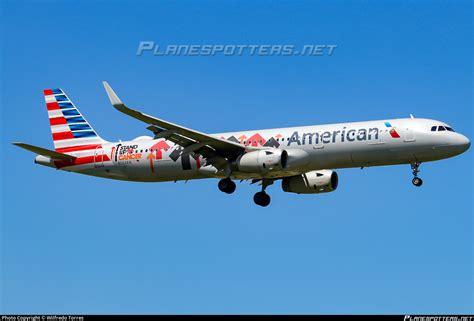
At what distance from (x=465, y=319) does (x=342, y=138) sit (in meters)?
17.3

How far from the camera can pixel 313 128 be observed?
49.9 meters

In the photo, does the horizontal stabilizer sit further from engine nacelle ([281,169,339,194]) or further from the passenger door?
the passenger door

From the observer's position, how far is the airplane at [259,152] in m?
48.0

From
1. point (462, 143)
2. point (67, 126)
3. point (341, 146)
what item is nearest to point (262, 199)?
point (341, 146)

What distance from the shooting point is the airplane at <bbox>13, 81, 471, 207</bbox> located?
48.0m

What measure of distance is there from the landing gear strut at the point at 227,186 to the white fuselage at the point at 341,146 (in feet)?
1.32

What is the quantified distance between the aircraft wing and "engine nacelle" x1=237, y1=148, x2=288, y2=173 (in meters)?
1.18

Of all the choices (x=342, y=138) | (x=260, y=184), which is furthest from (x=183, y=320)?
(x=260, y=184)

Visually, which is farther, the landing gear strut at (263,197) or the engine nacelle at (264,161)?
the landing gear strut at (263,197)

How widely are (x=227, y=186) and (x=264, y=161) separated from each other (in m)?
3.55

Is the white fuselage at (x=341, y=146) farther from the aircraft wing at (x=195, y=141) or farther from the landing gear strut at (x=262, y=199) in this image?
the landing gear strut at (x=262, y=199)

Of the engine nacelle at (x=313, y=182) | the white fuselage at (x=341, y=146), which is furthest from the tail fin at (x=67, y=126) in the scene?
the engine nacelle at (x=313, y=182)

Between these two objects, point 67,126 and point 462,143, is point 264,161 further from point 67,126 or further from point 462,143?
point 67,126

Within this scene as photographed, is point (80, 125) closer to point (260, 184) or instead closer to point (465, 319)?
point (260, 184)
